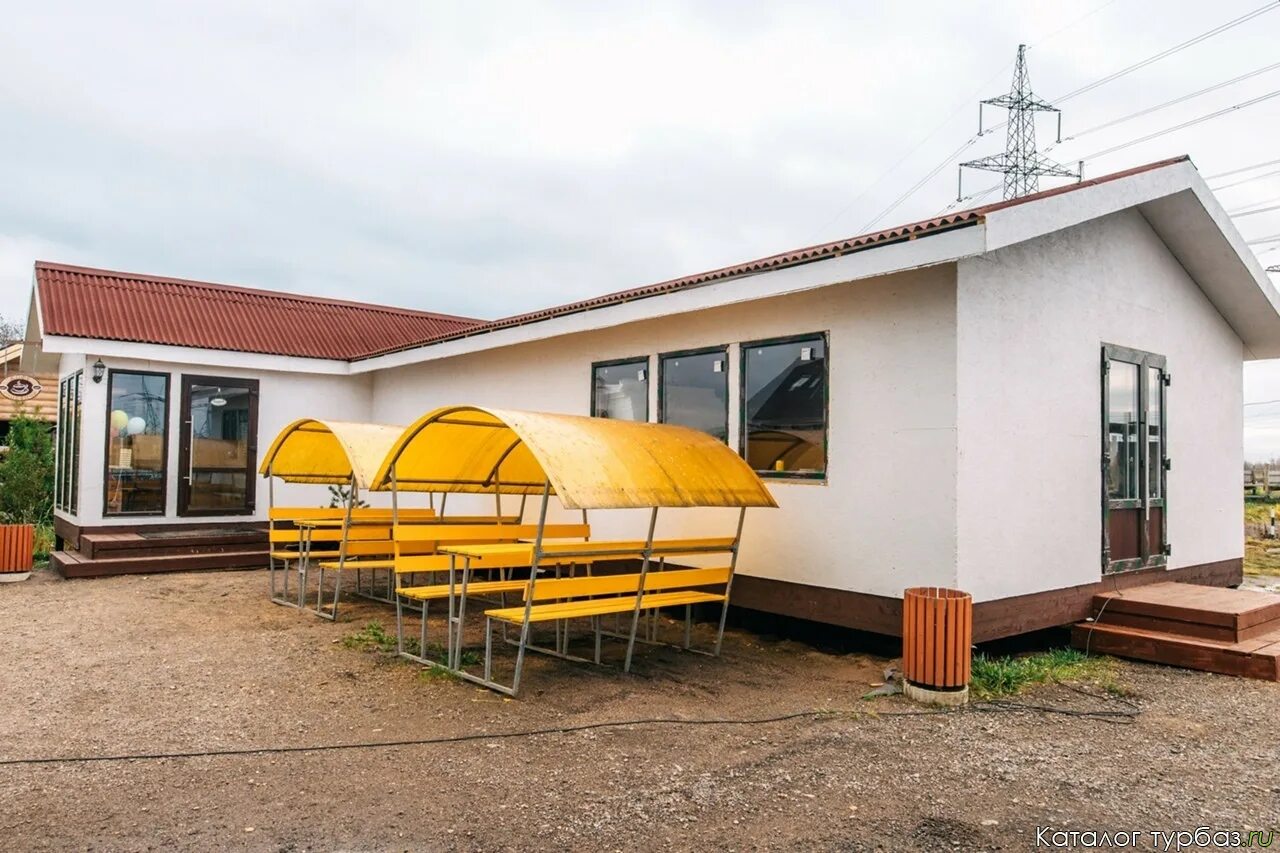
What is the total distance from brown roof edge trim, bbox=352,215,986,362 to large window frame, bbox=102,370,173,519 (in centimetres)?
389

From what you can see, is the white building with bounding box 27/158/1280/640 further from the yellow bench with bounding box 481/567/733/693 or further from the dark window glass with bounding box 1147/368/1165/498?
the yellow bench with bounding box 481/567/733/693

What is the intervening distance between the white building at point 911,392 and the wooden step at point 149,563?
4 cm

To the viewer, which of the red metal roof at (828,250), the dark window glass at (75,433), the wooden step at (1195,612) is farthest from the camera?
the dark window glass at (75,433)

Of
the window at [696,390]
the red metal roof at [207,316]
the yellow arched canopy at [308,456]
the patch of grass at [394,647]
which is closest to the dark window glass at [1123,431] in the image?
the window at [696,390]

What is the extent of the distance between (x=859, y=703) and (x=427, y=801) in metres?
3.07

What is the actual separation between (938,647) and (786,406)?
2.79 meters

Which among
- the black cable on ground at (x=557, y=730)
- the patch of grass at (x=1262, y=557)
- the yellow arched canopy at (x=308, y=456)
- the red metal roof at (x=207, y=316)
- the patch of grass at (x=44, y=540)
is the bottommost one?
the black cable on ground at (x=557, y=730)

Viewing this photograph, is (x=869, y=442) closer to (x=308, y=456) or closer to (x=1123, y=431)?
(x=1123, y=431)

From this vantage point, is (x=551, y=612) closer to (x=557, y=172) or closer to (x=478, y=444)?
(x=478, y=444)

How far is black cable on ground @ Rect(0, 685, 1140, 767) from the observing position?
183 inches

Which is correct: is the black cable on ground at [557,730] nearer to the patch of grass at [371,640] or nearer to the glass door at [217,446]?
the patch of grass at [371,640]

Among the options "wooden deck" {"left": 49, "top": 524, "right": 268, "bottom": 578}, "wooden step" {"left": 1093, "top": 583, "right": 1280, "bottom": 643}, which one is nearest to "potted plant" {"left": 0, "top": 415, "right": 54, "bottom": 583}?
"wooden deck" {"left": 49, "top": 524, "right": 268, "bottom": 578}

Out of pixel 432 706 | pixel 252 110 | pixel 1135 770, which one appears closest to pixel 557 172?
pixel 252 110

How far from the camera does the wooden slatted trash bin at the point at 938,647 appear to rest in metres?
5.76
